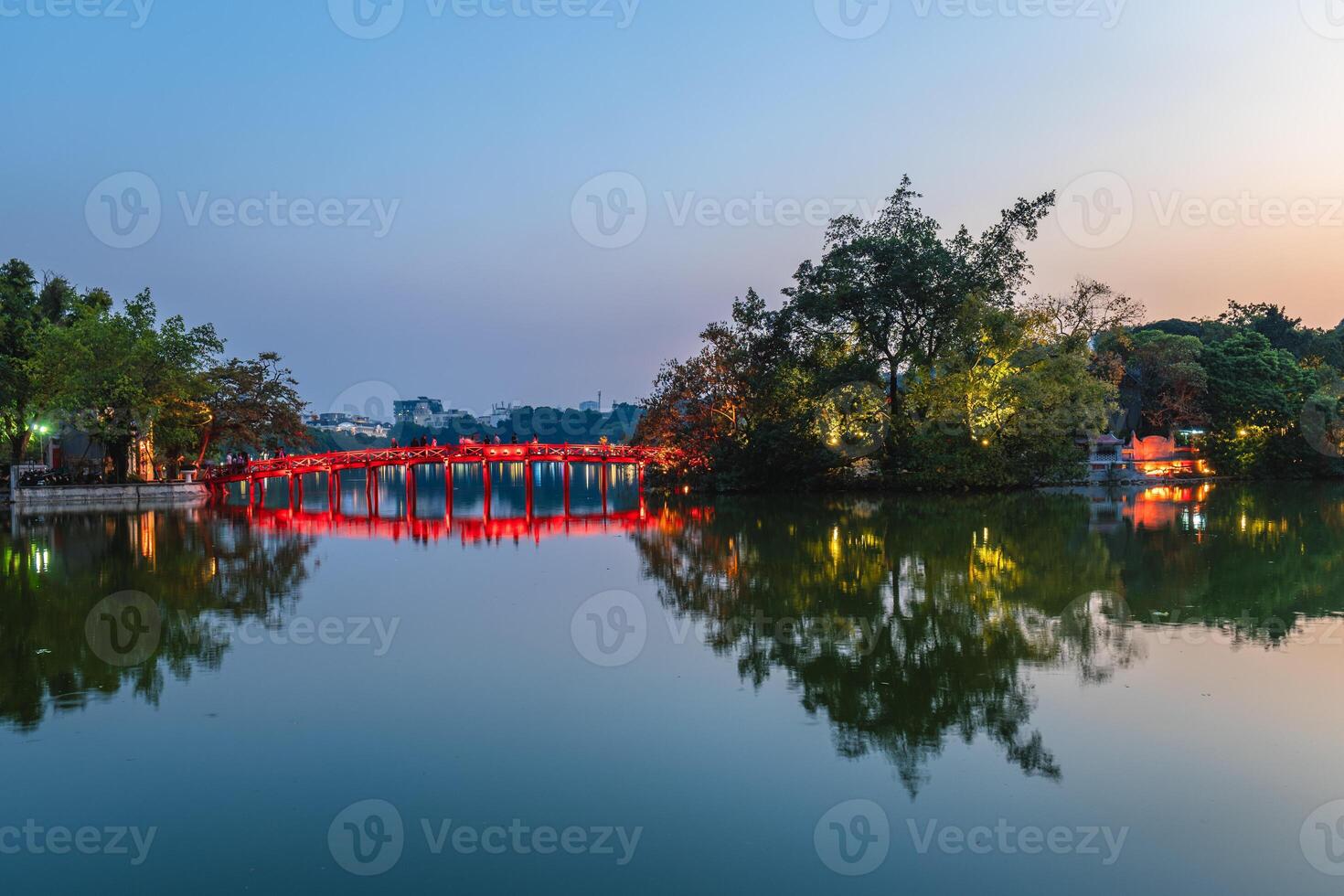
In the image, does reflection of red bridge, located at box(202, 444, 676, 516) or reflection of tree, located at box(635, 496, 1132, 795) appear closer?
reflection of tree, located at box(635, 496, 1132, 795)

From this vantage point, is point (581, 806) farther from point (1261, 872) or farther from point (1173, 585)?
point (1173, 585)

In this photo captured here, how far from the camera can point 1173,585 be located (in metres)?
11.0

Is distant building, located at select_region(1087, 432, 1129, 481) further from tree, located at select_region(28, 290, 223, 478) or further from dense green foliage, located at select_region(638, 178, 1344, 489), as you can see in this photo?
tree, located at select_region(28, 290, 223, 478)

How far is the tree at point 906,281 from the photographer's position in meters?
25.5

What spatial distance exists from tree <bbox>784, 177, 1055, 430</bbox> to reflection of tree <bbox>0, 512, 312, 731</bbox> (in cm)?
1497

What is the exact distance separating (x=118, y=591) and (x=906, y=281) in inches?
765

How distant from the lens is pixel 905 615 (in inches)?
373

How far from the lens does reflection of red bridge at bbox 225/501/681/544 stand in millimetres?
18625

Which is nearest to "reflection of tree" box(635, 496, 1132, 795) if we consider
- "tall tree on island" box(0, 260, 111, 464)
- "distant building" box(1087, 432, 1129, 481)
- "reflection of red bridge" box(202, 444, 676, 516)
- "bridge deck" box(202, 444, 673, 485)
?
"reflection of red bridge" box(202, 444, 676, 516)

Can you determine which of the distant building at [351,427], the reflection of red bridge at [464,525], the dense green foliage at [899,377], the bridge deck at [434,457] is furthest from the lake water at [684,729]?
the distant building at [351,427]

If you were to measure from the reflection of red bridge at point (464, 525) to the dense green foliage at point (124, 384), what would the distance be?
4.42m

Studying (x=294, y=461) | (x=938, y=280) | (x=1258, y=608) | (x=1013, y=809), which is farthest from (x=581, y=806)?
(x=294, y=461)

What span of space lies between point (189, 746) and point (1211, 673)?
271 inches

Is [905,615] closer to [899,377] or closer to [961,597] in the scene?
[961,597]
